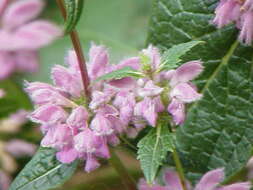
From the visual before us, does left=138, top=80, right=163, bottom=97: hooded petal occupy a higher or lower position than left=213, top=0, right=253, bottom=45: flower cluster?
lower

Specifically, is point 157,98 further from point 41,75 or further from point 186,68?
point 41,75

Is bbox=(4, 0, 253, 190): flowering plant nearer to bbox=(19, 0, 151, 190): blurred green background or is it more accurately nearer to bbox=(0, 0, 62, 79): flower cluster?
bbox=(0, 0, 62, 79): flower cluster

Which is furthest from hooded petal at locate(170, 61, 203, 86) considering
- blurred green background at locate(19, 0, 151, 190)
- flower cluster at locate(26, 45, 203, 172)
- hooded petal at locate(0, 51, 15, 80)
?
blurred green background at locate(19, 0, 151, 190)

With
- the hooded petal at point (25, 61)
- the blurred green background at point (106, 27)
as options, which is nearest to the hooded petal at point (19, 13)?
the hooded petal at point (25, 61)

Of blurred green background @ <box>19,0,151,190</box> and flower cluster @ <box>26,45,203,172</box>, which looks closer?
flower cluster @ <box>26,45,203,172</box>

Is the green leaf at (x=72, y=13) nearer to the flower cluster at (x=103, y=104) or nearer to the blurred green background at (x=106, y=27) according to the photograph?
the flower cluster at (x=103, y=104)

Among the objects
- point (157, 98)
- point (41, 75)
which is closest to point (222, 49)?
point (157, 98)

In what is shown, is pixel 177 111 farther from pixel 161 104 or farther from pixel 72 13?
pixel 72 13
